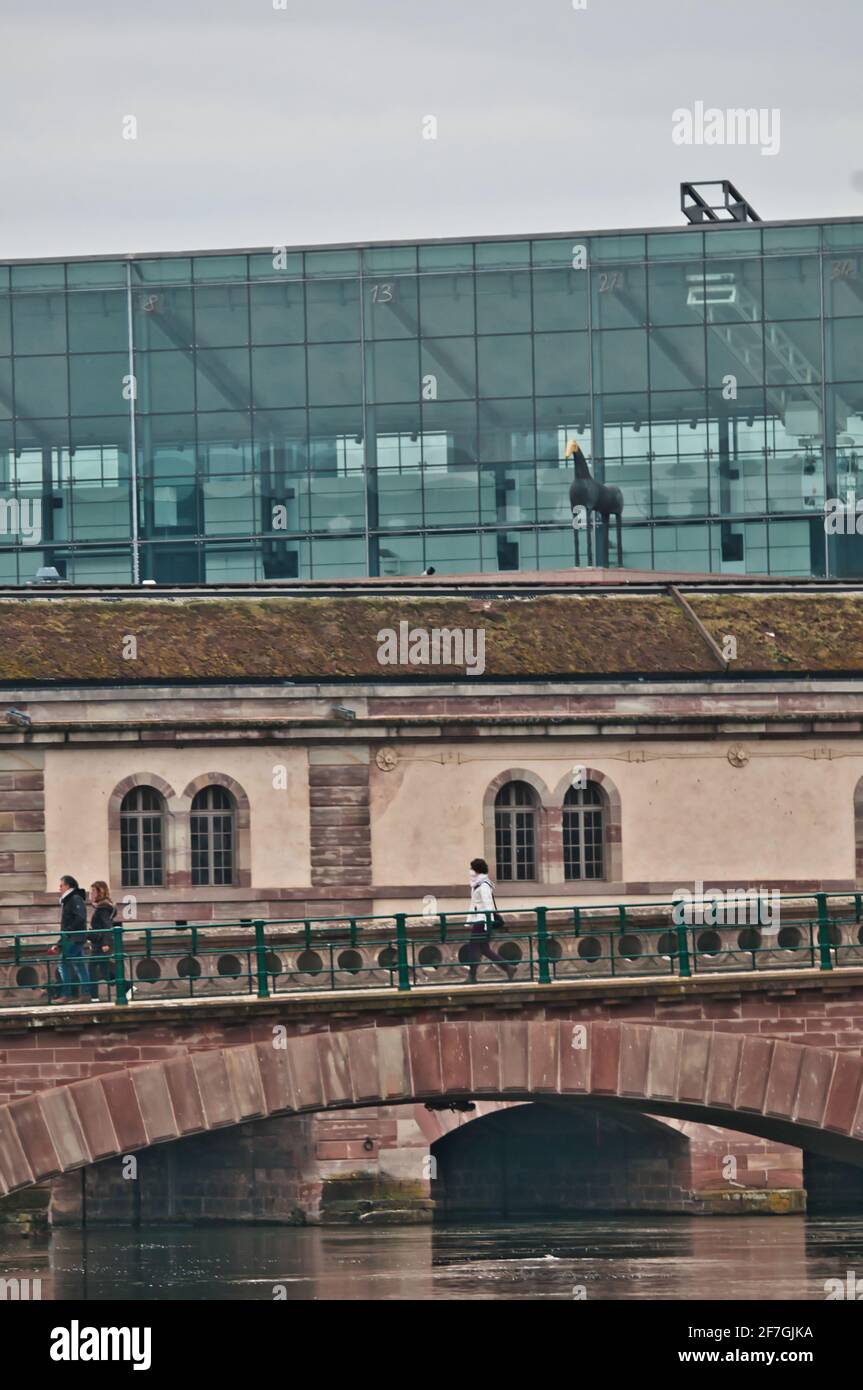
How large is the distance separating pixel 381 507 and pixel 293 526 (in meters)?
2.76

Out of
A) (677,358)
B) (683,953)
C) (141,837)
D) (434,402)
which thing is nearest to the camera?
(683,953)

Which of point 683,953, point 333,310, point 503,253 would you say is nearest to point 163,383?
point 333,310

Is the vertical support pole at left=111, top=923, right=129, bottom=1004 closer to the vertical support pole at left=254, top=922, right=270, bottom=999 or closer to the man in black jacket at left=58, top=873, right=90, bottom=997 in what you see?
the man in black jacket at left=58, top=873, right=90, bottom=997

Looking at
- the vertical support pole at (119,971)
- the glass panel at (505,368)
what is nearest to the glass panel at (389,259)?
the glass panel at (505,368)

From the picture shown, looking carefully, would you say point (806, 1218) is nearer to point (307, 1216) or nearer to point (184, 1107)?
point (307, 1216)

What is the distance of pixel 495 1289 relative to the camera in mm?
47875

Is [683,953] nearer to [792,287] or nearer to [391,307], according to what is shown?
[792,287]

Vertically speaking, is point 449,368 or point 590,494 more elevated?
point 449,368

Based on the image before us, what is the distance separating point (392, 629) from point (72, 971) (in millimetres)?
21407

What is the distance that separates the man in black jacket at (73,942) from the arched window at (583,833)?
57.1 feet

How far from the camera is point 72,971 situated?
Result: 126 feet

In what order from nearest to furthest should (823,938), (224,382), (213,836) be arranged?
(823,938)
(213,836)
(224,382)

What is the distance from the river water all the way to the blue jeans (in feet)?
31.5
